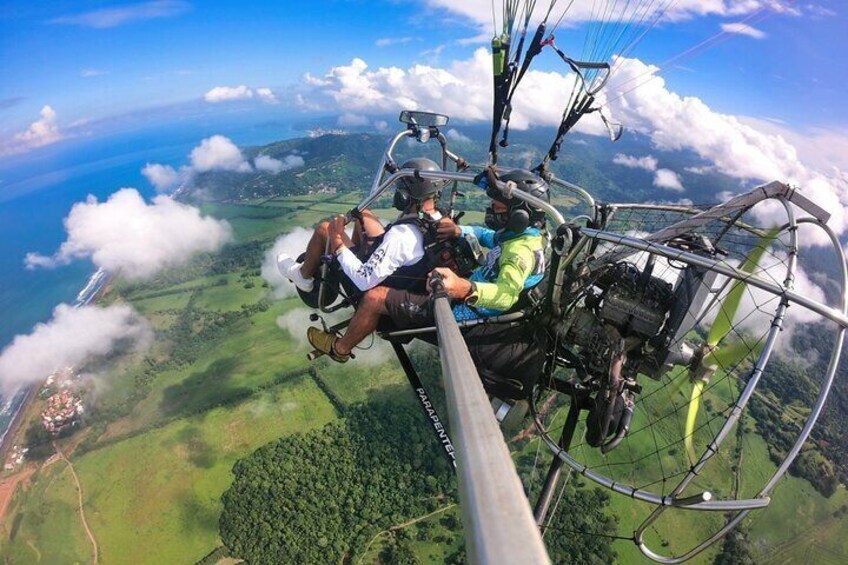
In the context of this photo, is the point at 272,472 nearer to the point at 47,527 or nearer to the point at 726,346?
the point at 47,527

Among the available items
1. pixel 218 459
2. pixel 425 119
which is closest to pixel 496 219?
pixel 425 119

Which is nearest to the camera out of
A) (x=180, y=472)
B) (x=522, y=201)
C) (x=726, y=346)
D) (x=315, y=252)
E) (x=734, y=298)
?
(x=734, y=298)

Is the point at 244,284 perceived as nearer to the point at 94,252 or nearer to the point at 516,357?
the point at 94,252

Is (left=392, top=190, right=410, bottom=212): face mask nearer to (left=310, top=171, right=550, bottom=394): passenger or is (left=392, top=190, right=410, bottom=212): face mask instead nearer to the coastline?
(left=310, top=171, right=550, bottom=394): passenger

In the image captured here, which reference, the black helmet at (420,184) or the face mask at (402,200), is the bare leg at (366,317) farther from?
the black helmet at (420,184)

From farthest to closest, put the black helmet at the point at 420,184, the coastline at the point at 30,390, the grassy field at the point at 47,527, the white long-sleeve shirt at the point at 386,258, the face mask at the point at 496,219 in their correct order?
the coastline at the point at 30,390, the grassy field at the point at 47,527, the black helmet at the point at 420,184, the white long-sleeve shirt at the point at 386,258, the face mask at the point at 496,219

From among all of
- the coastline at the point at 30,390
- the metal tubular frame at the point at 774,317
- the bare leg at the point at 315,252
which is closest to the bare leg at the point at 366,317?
the bare leg at the point at 315,252
